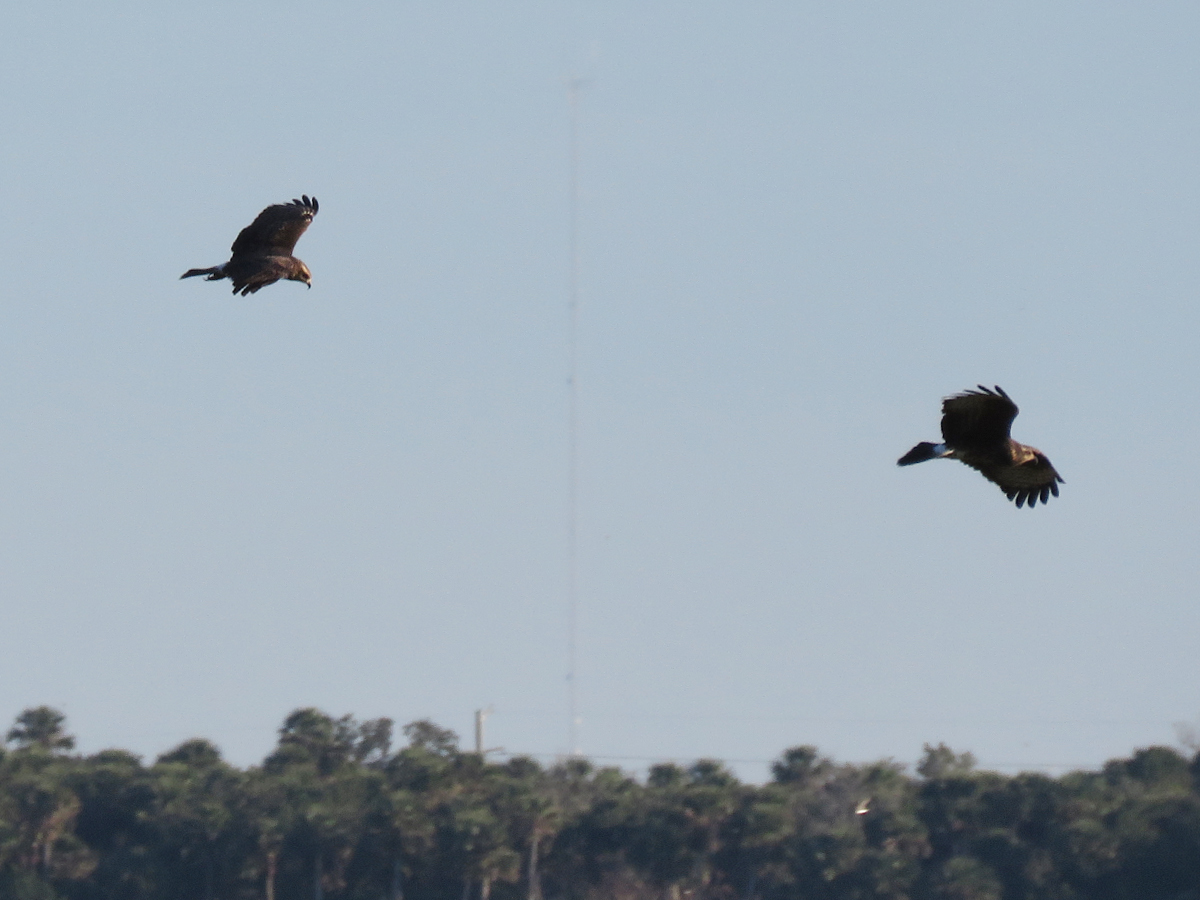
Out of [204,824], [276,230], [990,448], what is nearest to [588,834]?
[204,824]

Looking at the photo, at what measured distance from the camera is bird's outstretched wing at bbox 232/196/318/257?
24516mm

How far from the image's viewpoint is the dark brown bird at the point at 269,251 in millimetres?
24000

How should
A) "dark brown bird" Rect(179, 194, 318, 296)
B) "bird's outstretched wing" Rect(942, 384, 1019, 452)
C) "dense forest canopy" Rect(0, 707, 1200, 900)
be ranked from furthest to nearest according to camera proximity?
"dense forest canopy" Rect(0, 707, 1200, 900) → "dark brown bird" Rect(179, 194, 318, 296) → "bird's outstretched wing" Rect(942, 384, 1019, 452)

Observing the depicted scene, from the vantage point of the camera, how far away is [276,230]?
80.9 feet

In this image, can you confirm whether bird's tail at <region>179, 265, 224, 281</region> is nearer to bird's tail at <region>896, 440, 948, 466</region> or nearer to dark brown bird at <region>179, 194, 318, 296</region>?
dark brown bird at <region>179, 194, 318, 296</region>

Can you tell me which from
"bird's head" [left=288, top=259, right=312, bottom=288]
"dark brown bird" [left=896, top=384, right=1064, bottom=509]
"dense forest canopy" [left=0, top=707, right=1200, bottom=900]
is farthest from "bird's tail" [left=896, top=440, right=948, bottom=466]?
"dense forest canopy" [left=0, top=707, right=1200, bottom=900]

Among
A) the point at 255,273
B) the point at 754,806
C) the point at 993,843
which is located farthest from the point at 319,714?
the point at 255,273

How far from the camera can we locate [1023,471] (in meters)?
21.3

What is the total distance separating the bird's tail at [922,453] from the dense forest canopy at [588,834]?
1784 inches

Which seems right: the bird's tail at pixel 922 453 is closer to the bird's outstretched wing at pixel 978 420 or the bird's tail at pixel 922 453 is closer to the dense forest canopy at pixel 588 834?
the bird's outstretched wing at pixel 978 420

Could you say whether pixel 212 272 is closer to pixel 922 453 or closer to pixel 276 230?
pixel 276 230

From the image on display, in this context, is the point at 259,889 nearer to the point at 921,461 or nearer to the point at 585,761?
the point at 585,761

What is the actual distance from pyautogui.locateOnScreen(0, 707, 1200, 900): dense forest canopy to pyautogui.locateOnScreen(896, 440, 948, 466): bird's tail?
45324mm

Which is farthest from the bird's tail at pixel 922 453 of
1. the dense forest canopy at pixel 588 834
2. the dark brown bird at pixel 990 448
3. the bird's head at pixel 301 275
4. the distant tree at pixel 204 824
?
the distant tree at pixel 204 824
